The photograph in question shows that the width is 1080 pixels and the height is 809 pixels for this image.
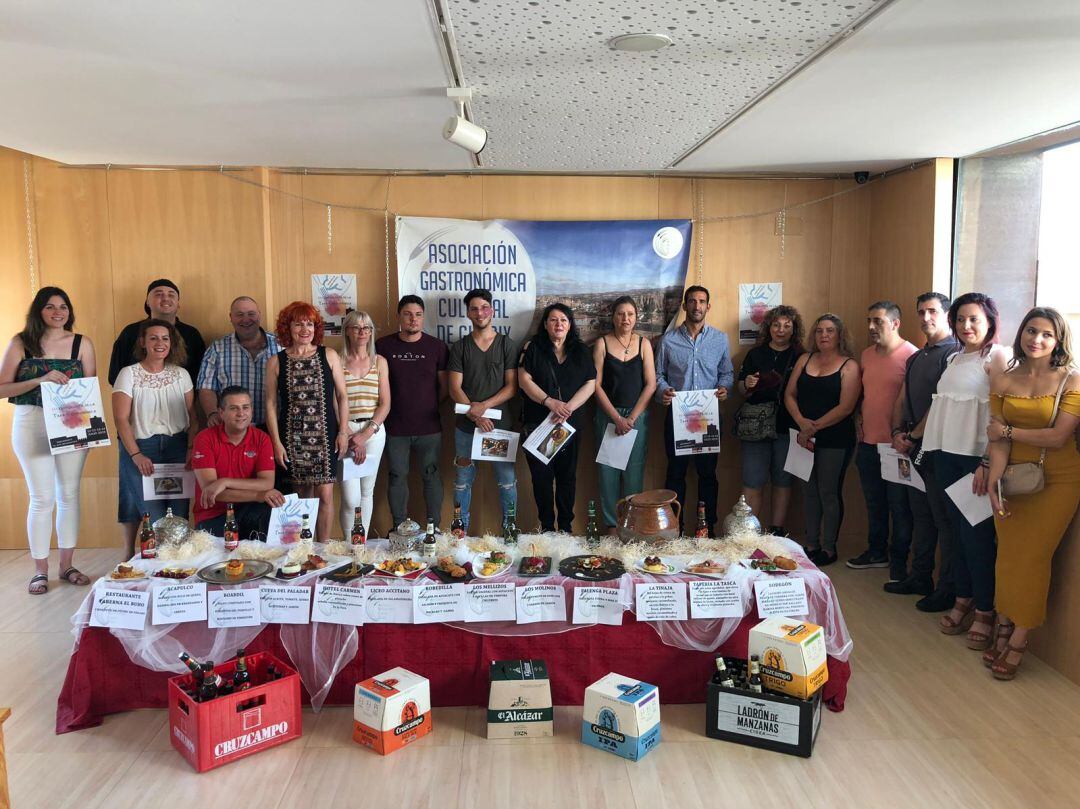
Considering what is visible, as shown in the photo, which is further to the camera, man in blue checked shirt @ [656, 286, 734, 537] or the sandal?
man in blue checked shirt @ [656, 286, 734, 537]

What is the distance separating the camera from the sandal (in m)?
4.27

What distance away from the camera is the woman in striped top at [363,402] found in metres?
4.32

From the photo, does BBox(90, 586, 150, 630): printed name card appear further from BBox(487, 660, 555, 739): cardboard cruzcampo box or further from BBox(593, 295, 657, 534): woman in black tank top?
BBox(593, 295, 657, 534): woman in black tank top

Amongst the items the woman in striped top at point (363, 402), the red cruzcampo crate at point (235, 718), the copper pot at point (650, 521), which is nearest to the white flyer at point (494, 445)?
the woman in striped top at point (363, 402)

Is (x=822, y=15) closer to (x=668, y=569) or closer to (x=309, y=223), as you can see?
(x=668, y=569)

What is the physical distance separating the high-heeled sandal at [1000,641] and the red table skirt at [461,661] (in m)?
0.90

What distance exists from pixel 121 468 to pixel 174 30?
8.77 ft

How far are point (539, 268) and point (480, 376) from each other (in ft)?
2.88

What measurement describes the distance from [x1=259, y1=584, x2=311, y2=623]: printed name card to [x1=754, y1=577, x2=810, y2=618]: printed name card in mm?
1678

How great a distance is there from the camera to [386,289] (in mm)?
4984

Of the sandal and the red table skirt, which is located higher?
the red table skirt

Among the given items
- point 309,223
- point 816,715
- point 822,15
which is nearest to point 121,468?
point 309,223

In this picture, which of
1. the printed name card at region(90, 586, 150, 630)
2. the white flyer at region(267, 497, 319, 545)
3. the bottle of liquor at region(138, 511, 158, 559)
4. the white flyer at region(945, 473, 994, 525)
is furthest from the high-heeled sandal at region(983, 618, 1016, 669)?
the bottle of liquor at region(138, 511, 158, 559)

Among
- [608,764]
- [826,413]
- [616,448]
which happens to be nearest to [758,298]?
[826,413]
